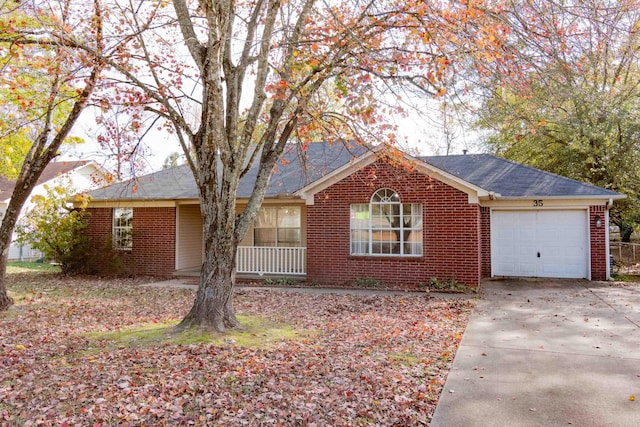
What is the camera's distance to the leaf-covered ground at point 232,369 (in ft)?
13.6

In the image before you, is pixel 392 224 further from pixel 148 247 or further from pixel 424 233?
pixel 148 247

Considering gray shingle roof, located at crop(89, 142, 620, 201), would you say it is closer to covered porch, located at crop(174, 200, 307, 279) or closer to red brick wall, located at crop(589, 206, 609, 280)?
red brick wall, located at crop(589, 206, 609, 280)

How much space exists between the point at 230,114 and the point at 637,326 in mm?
7800

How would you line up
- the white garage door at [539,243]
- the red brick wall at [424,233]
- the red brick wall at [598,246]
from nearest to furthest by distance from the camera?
the red brick wall at [424,233] < the red brick wall at [598,246] < the white garage door at [539,243]

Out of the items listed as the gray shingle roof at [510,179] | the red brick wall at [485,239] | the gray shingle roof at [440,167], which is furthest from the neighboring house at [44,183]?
the red brick wall at [485,239]

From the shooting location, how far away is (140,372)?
516cm

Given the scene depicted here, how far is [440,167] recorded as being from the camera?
12.4m

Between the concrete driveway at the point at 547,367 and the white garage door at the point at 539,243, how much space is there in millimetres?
3875

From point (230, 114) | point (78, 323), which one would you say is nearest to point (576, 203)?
point (230, 114)

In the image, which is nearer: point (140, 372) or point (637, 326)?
point (140, 372)

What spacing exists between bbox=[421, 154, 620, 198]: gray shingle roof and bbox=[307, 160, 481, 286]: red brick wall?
36.6 inches

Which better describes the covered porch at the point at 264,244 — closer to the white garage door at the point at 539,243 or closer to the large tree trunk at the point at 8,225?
the large tree trunk at the point at 8,225

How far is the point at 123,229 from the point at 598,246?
52.2ft

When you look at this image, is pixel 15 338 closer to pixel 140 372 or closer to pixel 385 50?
pixel 140 372
